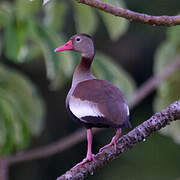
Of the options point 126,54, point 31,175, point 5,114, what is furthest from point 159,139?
point 5,114

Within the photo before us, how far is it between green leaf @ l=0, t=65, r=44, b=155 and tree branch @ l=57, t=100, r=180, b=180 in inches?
42.3

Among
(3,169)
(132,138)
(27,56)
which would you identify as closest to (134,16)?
(132,138)

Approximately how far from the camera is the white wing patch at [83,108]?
253 centimetres

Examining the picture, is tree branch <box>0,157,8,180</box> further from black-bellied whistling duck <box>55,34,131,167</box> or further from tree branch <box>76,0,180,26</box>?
tree branch <box>76,0,180,26</box>

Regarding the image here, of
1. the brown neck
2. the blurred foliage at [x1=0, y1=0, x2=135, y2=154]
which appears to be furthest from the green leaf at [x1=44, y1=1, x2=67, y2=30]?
the brown neck

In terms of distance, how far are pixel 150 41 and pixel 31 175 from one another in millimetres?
2911

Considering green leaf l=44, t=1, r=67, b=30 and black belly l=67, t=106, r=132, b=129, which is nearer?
black belly l=67, t=106, r=132, b=129

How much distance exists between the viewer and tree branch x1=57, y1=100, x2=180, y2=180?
97.3 inches

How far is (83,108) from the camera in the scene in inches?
101

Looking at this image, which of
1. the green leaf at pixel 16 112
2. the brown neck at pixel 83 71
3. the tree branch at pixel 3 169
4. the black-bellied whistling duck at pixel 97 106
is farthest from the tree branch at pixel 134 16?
the tree branch at pixel 3 169

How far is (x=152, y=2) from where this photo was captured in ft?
29.2

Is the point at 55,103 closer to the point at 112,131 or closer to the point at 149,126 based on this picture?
the point at 112,131

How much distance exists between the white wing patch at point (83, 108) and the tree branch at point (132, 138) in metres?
0.16

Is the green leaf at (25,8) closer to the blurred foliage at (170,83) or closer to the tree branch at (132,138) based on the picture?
the blurred foliage at (170,83)
